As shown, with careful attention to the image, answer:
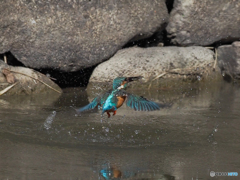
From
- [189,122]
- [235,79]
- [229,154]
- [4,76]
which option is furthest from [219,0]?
[229,154]

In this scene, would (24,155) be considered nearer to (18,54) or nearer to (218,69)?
(18,54)

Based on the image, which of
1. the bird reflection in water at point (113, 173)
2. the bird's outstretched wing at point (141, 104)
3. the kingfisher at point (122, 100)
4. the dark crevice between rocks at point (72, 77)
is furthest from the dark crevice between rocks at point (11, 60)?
the bird reflection in water at point (113, 173)

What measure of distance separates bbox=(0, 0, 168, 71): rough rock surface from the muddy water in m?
0.74

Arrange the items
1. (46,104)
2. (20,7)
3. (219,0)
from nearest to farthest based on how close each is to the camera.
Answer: (46,104), (20,7), (219,0)

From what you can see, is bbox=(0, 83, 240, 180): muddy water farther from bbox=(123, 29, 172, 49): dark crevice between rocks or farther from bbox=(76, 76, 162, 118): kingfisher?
bbox=(123, 29, 172, 49): dark crevice between rocks

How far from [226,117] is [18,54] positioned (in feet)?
9.64

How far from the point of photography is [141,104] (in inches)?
Result: 141

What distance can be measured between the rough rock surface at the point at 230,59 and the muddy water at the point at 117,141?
1.62m

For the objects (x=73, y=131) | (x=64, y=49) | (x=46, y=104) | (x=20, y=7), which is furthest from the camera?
(x=64, y=49)

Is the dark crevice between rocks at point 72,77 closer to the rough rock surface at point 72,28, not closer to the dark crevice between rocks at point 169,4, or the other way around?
the rough rock surface at point 72,28

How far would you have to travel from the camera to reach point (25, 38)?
5711 mm

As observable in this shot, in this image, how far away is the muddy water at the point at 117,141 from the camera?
288 centimetres

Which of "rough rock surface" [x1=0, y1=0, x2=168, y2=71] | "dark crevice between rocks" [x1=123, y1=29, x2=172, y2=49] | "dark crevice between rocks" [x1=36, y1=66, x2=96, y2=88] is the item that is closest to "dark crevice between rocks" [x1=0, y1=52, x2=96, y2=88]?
"dark crevice between rocks" [x1=36, y1=66, x2=96, y2=88]

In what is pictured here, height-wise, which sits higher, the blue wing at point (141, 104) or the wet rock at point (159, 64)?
the wet rock at point (159, 64)
